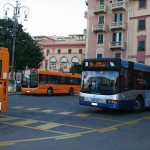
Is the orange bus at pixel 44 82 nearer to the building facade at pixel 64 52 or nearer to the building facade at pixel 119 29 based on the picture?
the building facade at pixel 119 29

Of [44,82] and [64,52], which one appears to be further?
[64,52]

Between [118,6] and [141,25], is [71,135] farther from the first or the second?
[118,6]

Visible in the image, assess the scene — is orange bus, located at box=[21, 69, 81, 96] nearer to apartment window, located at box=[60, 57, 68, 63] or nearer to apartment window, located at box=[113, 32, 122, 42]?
apartment window, located at box=[113, 32, 122, 42]

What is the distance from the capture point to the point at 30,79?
1191 inches

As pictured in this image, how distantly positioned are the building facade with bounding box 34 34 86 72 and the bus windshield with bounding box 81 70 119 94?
63113 millimetres

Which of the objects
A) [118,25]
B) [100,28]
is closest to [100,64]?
[118,25]

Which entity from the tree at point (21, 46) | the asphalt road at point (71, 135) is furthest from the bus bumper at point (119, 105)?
the tree at point (21, 46)

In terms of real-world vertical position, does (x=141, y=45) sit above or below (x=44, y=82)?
above

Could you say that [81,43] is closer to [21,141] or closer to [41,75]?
[41,75]

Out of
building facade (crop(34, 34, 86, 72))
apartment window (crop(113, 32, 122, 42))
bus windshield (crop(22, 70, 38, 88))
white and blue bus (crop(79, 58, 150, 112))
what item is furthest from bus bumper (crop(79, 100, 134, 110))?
building facade (crop(34, 34, 86, 72))

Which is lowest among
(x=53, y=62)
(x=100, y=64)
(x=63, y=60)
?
(x=100, y=64)

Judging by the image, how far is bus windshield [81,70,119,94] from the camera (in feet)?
48.8

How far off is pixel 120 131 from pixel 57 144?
3183 millimetres

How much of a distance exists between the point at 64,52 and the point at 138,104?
66.8 metres
